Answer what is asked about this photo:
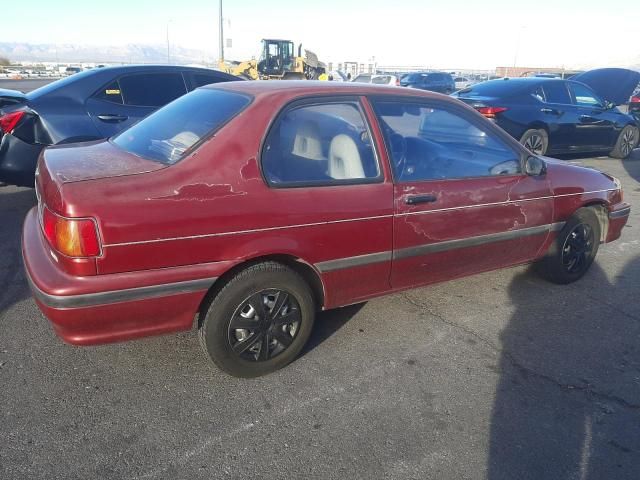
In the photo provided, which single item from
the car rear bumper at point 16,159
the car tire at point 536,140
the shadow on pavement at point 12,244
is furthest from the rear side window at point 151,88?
the car tire at point 536,140

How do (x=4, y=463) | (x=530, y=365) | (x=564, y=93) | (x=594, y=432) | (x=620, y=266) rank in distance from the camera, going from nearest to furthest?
(x=4, y=463) < (x=594, y=432) < (x=530, y=365) < (x=620, y=266) < (x=564, y=93)

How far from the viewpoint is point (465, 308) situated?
3.82 metres

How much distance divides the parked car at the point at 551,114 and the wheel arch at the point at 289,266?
668 centimetres

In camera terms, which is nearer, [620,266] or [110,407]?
[110,407]

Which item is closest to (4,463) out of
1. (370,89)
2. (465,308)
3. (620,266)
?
(370,89)

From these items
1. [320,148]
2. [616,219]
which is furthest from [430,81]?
[320,148]

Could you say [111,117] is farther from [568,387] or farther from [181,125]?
[568,387]

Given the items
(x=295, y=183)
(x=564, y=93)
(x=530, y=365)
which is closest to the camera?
(x=295, y=183)

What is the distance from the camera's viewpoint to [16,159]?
16.5 ft

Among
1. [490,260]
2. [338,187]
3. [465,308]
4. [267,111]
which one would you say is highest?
[267,111]

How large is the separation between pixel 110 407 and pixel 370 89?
7.70 feet

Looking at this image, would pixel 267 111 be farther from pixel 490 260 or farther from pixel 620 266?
pixel 620 266

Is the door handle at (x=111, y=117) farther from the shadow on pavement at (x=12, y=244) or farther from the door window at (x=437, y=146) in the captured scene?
the door window at (x=437, y=146)

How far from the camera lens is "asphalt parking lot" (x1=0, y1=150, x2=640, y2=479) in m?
2.28
